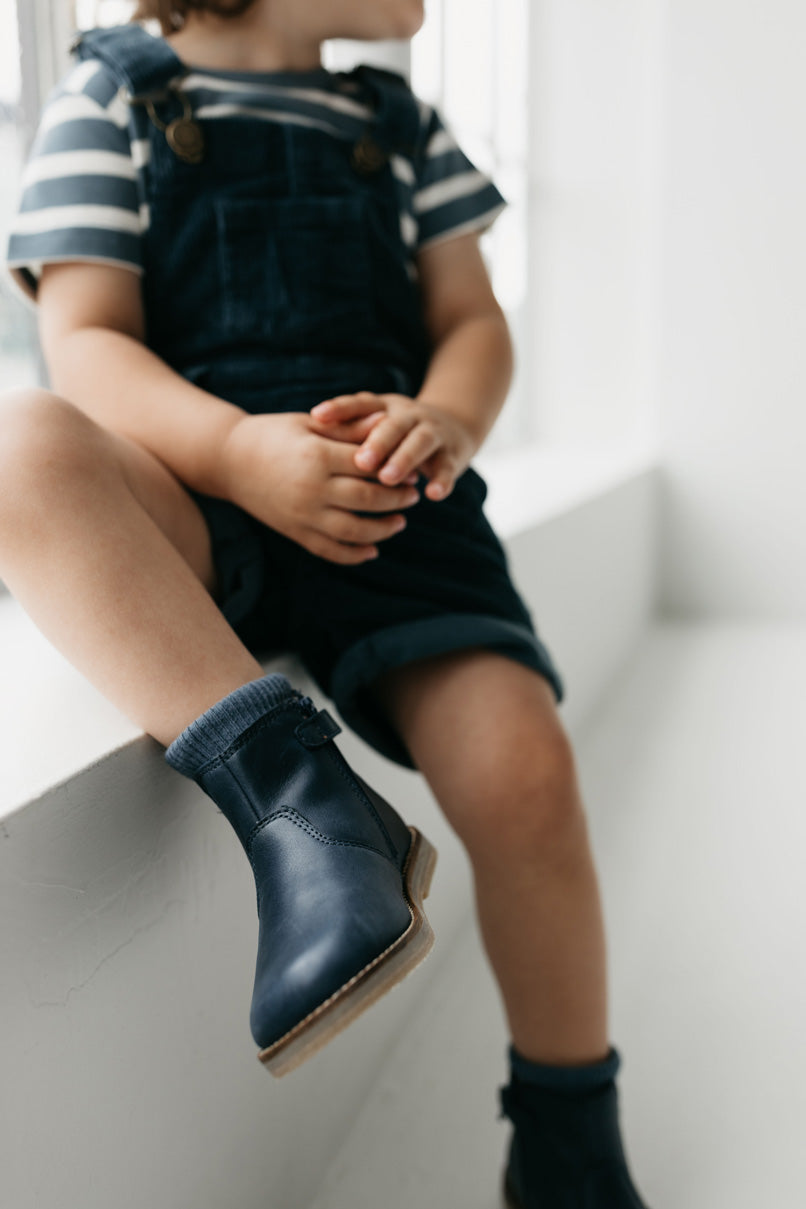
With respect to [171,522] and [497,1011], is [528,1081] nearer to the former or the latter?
[497,1011]

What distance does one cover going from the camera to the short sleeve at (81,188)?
0.75m

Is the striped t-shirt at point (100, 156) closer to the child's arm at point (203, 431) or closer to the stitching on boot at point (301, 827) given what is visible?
the child's arm at point (203, 431)

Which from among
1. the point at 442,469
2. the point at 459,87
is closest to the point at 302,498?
the point at 442,469

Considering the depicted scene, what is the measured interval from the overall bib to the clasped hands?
0.06m

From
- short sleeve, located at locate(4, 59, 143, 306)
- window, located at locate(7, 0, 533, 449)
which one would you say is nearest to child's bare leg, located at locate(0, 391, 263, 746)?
short sleeve, located at locate(4, 59, 143, 306)

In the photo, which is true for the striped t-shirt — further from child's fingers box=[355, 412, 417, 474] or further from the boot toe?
the boot toe

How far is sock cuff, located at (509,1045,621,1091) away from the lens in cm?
71

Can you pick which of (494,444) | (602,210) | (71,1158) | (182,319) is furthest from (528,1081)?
(602,210)

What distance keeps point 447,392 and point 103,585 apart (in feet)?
1.19

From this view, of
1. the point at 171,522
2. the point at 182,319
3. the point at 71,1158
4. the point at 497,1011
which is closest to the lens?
the point at 71,1158

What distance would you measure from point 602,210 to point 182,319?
6.78 ft

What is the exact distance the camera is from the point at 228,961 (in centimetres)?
67

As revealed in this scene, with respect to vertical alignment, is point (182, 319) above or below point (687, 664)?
above

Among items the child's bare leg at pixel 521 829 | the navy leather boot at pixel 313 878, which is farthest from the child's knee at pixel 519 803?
the navy leather boot at pixel 313 878
